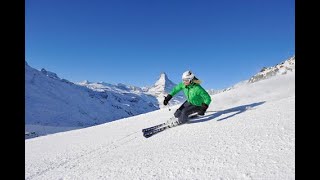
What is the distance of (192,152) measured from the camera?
5926 millimetres

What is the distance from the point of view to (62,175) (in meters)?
5.85

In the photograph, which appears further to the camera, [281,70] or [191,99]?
[281,70]

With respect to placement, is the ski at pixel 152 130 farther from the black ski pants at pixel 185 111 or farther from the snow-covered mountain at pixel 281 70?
the snow-covered mountain at pixel 281 70

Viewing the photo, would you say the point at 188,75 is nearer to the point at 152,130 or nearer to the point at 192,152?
the point at 152,130

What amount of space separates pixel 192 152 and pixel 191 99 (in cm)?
420

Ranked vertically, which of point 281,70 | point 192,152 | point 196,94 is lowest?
point 192,152

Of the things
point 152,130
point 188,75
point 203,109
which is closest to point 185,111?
point 203,109

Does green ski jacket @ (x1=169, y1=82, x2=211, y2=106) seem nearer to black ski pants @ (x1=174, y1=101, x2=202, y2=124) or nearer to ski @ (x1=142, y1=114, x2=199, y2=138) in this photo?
black ski pants @ (x1=174, y1=101, x2=202, y2=124)

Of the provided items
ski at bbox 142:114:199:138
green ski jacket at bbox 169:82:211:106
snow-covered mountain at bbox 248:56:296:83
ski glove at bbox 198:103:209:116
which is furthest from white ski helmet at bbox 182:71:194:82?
snow-covered mountain at bbox 248:56:296:83

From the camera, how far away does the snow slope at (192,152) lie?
15.9 ft

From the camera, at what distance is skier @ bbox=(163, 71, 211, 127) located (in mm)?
9289

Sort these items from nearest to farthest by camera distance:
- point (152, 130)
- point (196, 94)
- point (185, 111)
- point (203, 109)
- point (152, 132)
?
point (152, 132), point (152, 130), point (203, 109), point (185, 111), point (196, 94)
